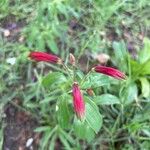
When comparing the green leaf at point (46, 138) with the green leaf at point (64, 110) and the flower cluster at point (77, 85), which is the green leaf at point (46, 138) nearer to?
the green leaf at point (64, 110)

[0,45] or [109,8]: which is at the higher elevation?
[109,8]

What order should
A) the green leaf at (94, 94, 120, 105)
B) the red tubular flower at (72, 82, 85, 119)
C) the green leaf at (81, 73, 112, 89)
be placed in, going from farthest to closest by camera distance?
the green leaf at (94, 94, 120, 105), the green leaf at (81, 73, 112, 89), the red tubular flower at (72, 82, 85, 119)

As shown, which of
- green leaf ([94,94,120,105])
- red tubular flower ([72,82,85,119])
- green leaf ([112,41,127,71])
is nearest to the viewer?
red tubular flower ([72,82,85,119])

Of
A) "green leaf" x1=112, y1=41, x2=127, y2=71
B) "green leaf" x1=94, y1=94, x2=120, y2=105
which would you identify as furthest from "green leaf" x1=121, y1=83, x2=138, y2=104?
"green leaf" x1=94, y1=94, x2=120, y2=105

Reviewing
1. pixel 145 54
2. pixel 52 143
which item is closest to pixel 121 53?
pixel 145 54

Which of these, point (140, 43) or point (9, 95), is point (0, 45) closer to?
point (9, 95)

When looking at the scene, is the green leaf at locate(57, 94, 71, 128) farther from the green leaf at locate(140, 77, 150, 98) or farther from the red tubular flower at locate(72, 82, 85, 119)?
the green leaf at locate(140, 77, 150, 98)

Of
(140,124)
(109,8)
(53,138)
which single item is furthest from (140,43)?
(53,138)
